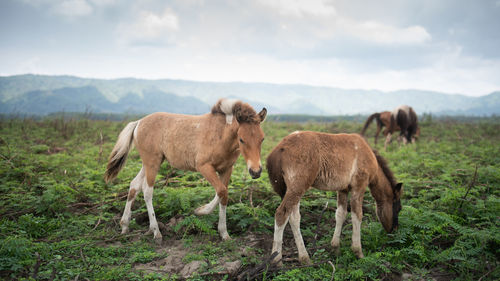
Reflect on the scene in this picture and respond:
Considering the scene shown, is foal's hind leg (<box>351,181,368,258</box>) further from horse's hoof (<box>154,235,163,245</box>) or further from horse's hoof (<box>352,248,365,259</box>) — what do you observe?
horse's hoof (<box>154,235,163,245</box>)

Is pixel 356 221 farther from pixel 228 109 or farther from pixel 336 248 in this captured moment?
pixel 228 109

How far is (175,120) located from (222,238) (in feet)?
Answer: 8.46

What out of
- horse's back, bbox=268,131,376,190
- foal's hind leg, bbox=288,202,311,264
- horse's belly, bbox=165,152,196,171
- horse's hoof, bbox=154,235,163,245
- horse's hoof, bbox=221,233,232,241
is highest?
horse's back, bbox=268,131,376,190

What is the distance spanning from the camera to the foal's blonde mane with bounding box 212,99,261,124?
4496 millimetres

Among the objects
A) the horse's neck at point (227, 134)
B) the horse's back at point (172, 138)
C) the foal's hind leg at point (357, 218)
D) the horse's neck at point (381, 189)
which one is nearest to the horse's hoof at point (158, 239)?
the horse's back at point (172, 138)

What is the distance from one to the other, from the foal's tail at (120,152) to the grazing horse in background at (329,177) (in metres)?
3.51

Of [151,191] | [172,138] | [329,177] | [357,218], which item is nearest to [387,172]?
[357,218]

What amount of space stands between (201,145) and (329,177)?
7.75ft

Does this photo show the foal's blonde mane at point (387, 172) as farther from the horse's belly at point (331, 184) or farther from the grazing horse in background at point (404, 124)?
the grazing horse in background at point (404, 124)

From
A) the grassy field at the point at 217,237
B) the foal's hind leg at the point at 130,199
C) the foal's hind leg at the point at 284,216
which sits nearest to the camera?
the grassy field at the point at 217,237

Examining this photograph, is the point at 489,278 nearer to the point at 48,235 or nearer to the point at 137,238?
the point at 137,238

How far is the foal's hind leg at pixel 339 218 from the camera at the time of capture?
4.36 meters

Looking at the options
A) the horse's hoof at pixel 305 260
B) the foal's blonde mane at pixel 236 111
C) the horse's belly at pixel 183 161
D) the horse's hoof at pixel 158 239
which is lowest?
the horse's hoof at pixel 158 239

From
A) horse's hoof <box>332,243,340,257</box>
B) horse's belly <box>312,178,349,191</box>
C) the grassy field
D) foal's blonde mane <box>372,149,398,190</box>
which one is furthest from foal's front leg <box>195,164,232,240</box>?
foal's blonde mane <box>372,149,398,190</box>
